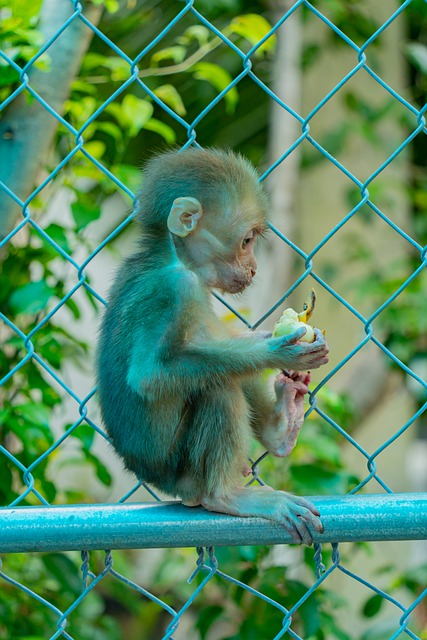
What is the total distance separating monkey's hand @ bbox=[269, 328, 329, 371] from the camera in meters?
1.77

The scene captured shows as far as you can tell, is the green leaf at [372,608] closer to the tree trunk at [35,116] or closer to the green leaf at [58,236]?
the green leaf at [58,236]

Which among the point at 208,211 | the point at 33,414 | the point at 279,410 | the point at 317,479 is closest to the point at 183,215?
Result: the point at 208,211

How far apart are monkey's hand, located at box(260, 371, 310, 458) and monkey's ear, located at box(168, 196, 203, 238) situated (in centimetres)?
39

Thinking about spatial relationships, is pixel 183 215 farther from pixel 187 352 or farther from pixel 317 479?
pixel 317 479

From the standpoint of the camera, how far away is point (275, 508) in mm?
1740

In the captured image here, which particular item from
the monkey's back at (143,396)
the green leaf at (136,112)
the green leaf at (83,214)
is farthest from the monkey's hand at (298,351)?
the green leaf at (136,112)

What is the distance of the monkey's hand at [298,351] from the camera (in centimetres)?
177

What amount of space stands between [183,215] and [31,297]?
0.61m

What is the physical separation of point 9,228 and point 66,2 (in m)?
0.60

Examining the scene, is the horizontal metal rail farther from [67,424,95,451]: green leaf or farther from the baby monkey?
[67,424,95,451]: green leaf

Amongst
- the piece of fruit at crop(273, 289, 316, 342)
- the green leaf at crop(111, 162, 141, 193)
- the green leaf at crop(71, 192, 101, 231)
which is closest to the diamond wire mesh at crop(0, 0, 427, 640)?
the piece of fruit at crop(273, 289, 316, 342)

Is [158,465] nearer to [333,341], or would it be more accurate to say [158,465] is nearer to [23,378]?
[23,378]

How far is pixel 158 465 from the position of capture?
6.25 feet

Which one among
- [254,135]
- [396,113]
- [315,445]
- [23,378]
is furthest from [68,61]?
[254,135]
